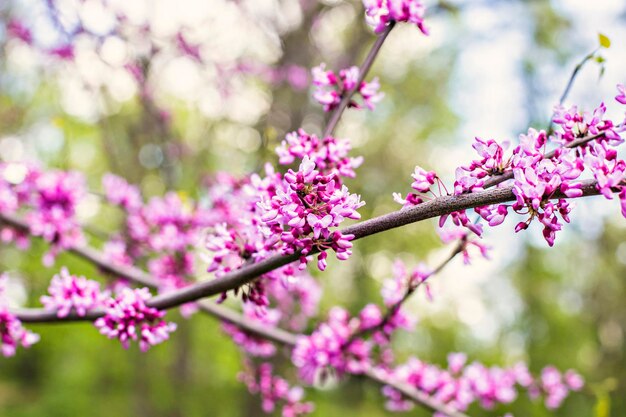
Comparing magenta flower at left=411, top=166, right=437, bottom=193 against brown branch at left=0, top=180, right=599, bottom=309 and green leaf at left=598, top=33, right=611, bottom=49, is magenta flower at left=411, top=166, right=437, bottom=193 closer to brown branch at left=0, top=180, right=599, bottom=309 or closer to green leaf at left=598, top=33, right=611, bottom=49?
brown branch at left=0, top=180, right=599, bottom=309

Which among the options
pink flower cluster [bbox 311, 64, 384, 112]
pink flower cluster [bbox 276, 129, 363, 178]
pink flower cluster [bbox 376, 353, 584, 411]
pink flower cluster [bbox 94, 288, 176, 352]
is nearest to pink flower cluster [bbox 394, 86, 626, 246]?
pink flower cluster [bbox 276, 129, 363, 178]

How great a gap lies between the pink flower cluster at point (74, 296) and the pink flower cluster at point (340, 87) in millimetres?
1328

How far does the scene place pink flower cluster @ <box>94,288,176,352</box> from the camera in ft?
7.28

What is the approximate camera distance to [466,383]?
139 inches

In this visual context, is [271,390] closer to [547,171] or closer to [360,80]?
[360,80]

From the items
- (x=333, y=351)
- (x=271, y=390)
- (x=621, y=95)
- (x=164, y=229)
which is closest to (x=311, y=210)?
(x=621, y=95)

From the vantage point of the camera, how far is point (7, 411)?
15.9 metres

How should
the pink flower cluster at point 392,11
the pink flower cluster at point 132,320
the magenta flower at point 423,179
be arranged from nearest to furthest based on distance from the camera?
the magenta flower at point 423,179, the pink flower cluster at point 132,320, the pink flower cluster at point 392,11

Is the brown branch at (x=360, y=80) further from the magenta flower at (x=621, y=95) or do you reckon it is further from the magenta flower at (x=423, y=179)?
the magenta flower at (x=621, y=95)

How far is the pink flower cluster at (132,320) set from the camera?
2219 mm

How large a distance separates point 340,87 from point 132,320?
140cm

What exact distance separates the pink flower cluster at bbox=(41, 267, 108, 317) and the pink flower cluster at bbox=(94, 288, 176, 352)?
0.15 m

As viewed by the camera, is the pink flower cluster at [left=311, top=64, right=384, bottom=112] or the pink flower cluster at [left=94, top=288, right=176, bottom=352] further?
the pink flower cluster at [left=311, top=64, right=384, bottom=112]

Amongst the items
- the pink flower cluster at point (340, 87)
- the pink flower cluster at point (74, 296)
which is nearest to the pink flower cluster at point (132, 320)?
the pink flower cluster at point (74, 296)
